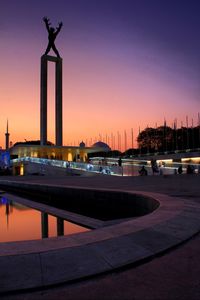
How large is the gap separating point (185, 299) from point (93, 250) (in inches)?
62.4

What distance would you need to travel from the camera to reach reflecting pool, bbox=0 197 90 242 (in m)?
8.07

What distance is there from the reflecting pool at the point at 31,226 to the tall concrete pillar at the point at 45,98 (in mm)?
60516

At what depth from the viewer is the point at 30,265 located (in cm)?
399

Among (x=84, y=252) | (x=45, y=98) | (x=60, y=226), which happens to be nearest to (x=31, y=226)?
(x=60, y=226)

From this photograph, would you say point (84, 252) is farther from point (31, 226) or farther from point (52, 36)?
point (52, 36)

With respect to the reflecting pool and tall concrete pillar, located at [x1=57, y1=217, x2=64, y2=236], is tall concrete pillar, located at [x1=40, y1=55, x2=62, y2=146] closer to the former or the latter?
the reflecting pool

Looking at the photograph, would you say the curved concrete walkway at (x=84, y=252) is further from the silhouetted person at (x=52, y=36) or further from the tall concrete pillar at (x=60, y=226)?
the silhouetted person at (x=52, y=36)

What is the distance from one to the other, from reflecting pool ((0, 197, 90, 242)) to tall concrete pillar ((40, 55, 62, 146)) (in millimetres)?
60516

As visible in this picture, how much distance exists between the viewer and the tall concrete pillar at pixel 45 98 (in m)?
71.8

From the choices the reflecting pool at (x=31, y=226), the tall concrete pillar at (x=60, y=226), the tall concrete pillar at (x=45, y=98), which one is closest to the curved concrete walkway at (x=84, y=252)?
the tall concrete pillar at (x=60, y=226)

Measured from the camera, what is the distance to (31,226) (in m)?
9.17

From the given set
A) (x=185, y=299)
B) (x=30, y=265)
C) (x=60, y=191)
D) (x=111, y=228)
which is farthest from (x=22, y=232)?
(x=60, y=191)

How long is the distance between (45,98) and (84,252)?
7123 cm

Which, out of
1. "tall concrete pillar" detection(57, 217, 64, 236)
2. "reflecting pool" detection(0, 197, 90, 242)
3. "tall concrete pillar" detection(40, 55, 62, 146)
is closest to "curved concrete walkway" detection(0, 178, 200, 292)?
"tall concrete pillar" detection(57, 217, 64, 236)
